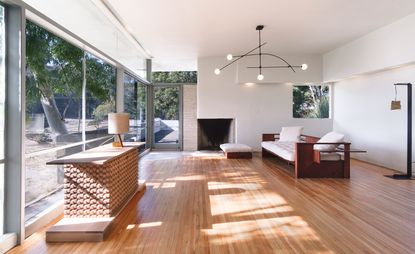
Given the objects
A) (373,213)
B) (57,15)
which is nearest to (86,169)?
(57,15)

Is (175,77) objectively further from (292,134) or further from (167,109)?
(292,134)

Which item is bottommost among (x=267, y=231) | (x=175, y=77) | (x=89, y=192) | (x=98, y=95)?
(x=267, y=231)

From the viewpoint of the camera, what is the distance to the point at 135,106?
765cm

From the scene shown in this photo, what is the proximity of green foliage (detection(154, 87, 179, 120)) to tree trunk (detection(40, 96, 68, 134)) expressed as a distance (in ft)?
19.8

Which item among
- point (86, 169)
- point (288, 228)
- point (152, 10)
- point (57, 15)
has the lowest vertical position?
point (288, 228)

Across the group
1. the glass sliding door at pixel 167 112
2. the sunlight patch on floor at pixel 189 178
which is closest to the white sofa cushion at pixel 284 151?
the sunlight patch on floor at pixel 189 178

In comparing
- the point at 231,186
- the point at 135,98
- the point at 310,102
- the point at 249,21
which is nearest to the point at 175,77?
the point at 135,98

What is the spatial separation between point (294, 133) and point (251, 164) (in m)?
1.68

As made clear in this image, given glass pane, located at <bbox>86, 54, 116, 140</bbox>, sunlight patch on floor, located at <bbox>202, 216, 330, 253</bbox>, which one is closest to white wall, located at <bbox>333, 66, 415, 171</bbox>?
sunlight patch on floor, located at <bbox>202, 216, 330, 253</bbox>

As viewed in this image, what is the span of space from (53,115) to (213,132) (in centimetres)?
675

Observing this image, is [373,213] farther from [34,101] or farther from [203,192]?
[34,101]

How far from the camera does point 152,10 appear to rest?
5.12m

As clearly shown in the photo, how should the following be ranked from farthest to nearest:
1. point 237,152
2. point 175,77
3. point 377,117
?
point 175,77 → point 237,152 → point 377,117

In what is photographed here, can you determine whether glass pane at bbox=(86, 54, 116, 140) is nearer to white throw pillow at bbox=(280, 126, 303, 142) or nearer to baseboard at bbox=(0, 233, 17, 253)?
baseboard at bbox=(0, 233, 17, 253)
